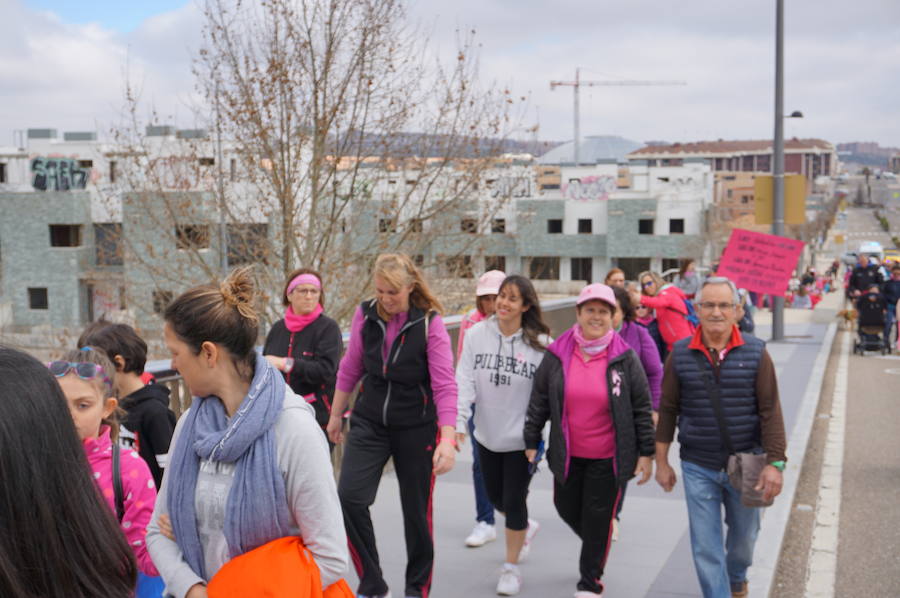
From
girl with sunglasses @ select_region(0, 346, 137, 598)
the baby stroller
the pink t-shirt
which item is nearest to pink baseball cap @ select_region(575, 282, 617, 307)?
the pink t-shirt

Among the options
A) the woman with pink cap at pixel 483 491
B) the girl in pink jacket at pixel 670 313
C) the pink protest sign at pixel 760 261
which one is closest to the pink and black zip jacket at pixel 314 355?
the woman with pink cap at pixel 483 491

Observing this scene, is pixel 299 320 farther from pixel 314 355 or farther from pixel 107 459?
pixel 107 459

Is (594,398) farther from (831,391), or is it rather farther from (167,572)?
(831,391)

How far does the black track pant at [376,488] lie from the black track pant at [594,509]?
85 cm

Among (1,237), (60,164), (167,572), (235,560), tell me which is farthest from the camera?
(60,164)

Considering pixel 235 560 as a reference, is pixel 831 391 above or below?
below

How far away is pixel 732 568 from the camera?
5363 millimetres

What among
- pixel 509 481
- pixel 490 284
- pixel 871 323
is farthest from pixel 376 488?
pixel 871 323

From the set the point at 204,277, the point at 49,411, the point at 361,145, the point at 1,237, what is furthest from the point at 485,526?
the point at 1,237

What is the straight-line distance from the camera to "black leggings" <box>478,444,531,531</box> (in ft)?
17.9

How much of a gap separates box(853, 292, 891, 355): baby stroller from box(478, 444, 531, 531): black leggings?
1651 cm

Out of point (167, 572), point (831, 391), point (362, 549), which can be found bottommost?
point (831, 391)

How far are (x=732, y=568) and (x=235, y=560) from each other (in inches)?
145

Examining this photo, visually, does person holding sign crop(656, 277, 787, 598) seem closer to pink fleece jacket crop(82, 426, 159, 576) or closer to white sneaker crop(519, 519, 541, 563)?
white sneaker crop(519, 519, 541, 563)
